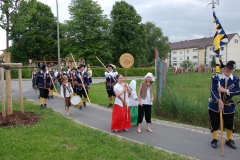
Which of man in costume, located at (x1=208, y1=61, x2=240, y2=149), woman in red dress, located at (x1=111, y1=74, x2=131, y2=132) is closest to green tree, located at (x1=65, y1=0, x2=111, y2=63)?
woman in red dress, located at (x1=111, y1=74, x2=131, y2=132)

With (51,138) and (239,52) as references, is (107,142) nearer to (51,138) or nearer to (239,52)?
(51,138)

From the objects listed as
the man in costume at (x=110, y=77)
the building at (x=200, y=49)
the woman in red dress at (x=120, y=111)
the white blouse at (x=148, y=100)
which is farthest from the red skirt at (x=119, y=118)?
the building at (x=200, y=49)

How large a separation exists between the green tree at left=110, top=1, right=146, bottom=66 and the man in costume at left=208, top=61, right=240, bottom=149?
3938 cm

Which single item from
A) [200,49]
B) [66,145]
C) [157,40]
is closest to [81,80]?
[66,145]

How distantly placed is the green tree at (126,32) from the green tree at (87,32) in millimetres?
3049

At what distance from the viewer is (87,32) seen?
41.1 meters

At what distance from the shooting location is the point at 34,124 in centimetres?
699

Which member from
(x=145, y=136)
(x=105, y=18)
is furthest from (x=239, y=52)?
(x=145, y=136)

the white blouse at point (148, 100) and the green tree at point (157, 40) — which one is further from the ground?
the green tree at point (157, 40)

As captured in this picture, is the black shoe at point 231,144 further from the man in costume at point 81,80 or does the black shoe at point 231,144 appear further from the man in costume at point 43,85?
the man in costume at point 43,85

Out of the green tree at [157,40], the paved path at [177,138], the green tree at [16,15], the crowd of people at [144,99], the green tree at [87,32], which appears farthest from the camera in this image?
the green tree at [157,40]

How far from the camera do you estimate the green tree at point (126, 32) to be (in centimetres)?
4528

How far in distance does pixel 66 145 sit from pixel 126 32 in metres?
41.9

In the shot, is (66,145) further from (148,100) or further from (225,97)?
(225,97)
